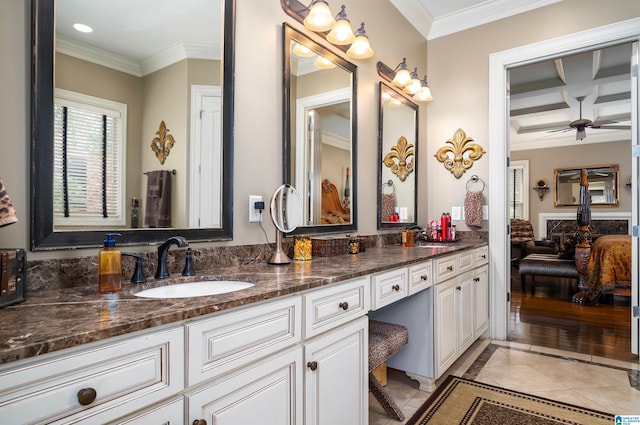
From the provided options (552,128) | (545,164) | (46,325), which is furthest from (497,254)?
(545,164)

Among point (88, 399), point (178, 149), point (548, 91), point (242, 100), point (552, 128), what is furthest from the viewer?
point (552, 128)

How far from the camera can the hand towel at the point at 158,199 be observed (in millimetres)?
1374

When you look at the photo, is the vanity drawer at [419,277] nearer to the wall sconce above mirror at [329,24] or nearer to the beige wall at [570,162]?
the wall sconce above mirror at [329,24]

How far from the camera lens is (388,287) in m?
1.76

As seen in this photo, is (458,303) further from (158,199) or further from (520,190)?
(520,190)

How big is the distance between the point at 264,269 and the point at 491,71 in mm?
2915

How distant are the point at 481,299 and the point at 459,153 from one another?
1343 millimetres

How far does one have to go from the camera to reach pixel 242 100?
174 cm

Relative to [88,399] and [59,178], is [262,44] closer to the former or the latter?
[59,178]

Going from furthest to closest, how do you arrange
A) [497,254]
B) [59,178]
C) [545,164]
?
1. [545,164]
2. [497,254]
3. [59,178]

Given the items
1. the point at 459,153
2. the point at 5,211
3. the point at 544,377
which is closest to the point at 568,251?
the point at 459,153

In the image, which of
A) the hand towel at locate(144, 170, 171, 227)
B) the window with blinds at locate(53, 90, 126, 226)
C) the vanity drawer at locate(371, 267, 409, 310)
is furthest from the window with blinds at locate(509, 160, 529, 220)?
the window with blinds at locate(53, 90, 126, 226)

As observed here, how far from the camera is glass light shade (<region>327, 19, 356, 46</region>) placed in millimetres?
2154

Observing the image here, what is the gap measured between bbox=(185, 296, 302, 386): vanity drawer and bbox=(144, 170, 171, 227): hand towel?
0.60 m
